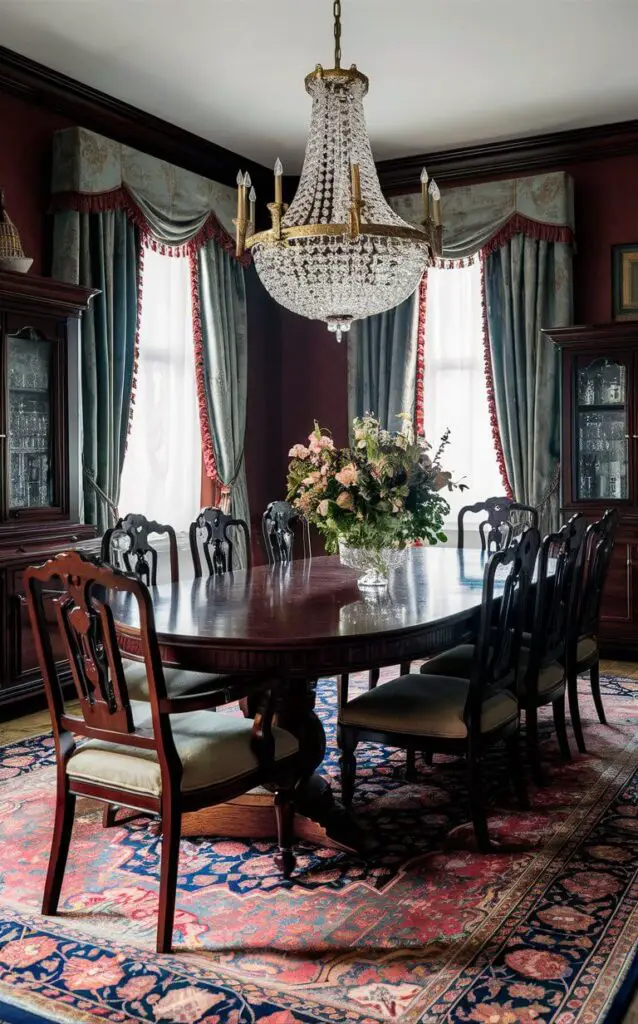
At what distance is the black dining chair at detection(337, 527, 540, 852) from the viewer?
2.93m

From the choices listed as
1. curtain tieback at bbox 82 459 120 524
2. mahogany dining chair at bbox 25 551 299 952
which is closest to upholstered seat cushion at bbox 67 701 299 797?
mahogany dining chair at bbox 25 551 299 952

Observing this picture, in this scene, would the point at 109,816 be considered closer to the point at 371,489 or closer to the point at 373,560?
the point at 373,560

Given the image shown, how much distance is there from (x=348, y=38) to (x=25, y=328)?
6.55 ft

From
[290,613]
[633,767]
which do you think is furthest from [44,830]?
[633,767]

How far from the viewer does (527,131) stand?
5863 millimetres

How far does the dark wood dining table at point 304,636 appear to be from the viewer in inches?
102

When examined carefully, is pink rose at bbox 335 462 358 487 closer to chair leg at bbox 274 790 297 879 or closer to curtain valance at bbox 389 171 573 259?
chair leg at bbox 274 790 297 879

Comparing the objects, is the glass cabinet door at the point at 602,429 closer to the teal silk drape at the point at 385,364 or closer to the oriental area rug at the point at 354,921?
the teal silk drape at the point at 385,364

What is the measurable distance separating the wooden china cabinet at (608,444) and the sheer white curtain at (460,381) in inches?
26.8

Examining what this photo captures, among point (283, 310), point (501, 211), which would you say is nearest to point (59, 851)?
point (501, 211)

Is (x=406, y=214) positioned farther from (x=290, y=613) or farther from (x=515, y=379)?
(x=290, y=613)

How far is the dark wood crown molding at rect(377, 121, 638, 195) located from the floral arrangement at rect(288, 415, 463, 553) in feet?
10.8

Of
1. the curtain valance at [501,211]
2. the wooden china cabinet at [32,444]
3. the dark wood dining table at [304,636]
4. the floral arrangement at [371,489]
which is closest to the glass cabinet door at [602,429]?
the curtain valance at [501,211]

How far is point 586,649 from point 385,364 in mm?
2975
